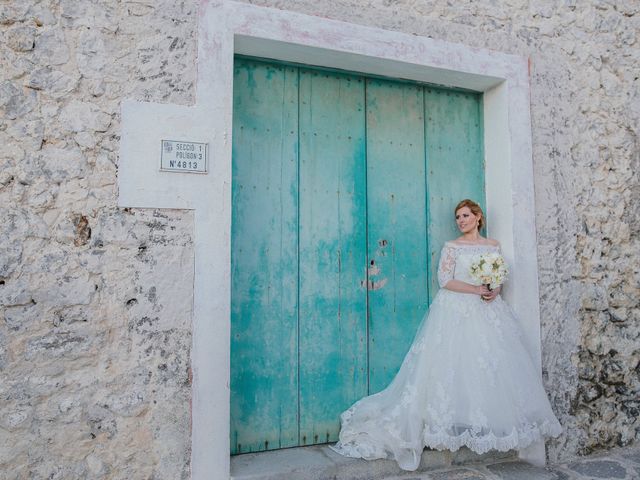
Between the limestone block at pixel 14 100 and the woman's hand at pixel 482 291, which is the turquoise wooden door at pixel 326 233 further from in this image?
the limestone block at pixel 14 100

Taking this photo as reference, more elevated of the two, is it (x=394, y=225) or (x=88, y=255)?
(x=394, y=225)

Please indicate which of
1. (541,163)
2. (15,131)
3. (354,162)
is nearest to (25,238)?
(15,131)

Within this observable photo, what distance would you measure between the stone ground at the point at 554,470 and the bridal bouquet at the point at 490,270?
1.05 metres

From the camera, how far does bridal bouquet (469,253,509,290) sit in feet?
10.0

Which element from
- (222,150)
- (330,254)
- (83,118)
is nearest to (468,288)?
(330,254)

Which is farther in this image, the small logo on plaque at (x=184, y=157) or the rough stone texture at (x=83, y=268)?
the small logo on plaque at (x=184, y=157)

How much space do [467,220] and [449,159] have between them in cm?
47

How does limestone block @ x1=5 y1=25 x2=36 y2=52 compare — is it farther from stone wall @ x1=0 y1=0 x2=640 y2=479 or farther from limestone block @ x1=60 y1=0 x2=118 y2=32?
limestone block @ x1=60 y1=0 x2=118 y2=32

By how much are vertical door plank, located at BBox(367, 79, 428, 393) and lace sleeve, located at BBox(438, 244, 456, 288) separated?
0.16 metres

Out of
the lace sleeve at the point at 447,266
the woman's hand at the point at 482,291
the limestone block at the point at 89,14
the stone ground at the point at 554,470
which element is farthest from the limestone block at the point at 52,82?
the stone ground at the point at 554,470

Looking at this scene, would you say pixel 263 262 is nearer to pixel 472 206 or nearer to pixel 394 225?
pixel 394 225

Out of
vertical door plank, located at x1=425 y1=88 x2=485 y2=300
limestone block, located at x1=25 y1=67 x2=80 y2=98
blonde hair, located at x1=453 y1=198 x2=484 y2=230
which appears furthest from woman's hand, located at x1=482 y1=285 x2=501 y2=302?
limestone block, located at x1=25 y1=67 x2=80 y2=98

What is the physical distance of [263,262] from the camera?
10.1 ft

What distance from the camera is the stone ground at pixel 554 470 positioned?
9.75ft
